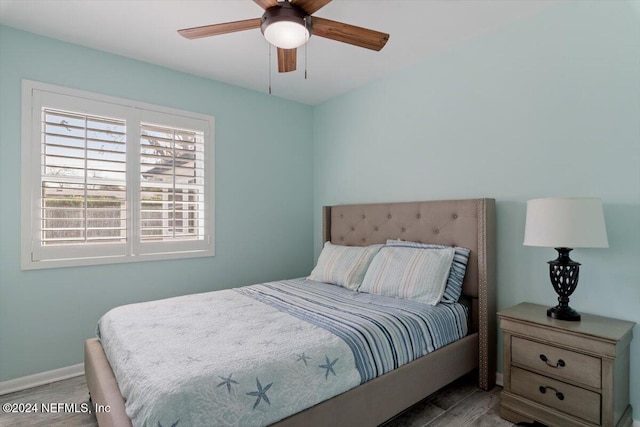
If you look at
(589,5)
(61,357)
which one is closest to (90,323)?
(61,357)

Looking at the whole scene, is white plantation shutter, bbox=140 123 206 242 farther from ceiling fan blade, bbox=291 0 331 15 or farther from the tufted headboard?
ceiling fan blade, bbox=291 0 331 15

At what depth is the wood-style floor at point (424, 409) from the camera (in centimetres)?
194

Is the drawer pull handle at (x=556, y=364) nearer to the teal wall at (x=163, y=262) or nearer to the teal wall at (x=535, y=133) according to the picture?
the teal wall at (x=535, y=133)

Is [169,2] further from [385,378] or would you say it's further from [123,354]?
[385,378]

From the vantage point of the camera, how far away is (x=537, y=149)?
87.6 inches

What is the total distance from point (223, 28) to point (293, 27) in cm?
42

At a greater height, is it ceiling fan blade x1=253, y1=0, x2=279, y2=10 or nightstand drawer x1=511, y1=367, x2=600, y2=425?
ceiling fan blade x1=253, y1=0, x2=279, y2=10

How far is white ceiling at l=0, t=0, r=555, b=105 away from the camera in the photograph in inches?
84.6

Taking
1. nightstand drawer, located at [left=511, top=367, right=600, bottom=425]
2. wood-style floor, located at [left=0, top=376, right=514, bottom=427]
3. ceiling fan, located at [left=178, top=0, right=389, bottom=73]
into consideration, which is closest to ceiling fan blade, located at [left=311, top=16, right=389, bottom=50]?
ceiling fan, located at [left=178, top=0, right=389, bottom=73]

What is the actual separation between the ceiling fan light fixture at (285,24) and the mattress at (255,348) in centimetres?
156

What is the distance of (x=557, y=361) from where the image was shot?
1.79 metres

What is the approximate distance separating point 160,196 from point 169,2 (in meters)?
1.55

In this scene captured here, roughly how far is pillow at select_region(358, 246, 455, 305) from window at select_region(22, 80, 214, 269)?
1.69m

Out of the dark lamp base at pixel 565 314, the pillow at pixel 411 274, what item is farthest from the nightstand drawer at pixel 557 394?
the pillow at pixel 411 274
